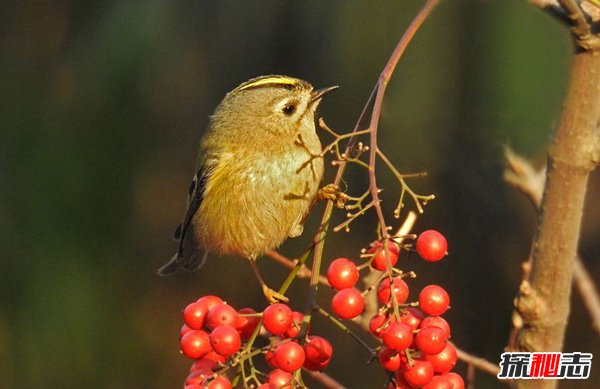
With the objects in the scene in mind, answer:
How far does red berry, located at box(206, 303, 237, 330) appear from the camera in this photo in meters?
1.97

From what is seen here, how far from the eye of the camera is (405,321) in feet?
5.79

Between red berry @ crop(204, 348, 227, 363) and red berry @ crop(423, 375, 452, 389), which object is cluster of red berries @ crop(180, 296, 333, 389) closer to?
red berry @ crop(204, 348, 227, 363)

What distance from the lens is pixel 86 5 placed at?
14.5 feet

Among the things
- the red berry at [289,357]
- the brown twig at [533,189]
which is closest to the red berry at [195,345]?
the red berry at [289,357]

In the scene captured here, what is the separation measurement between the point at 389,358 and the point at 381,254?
→ 209mm

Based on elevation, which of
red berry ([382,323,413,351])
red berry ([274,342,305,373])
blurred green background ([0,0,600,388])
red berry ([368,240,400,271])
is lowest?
blurred green background ([0,0,600,388])

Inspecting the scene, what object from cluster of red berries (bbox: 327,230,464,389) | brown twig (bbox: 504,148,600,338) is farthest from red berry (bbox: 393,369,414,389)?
brown twig (bbox: 504,148,600,338)

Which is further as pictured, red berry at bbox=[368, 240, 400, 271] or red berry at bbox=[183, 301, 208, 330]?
red berry at bbox=[183, 301, 208, 330]

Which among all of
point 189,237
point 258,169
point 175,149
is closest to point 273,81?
point 258,169

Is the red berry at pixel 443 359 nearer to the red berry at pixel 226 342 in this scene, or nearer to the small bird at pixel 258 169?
the red berry at pixel 226 342

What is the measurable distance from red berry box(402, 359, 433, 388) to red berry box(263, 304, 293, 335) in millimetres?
254

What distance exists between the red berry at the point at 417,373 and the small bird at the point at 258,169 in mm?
1048

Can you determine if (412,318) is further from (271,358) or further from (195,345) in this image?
(195,345)

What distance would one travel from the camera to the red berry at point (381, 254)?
1.80 metres
